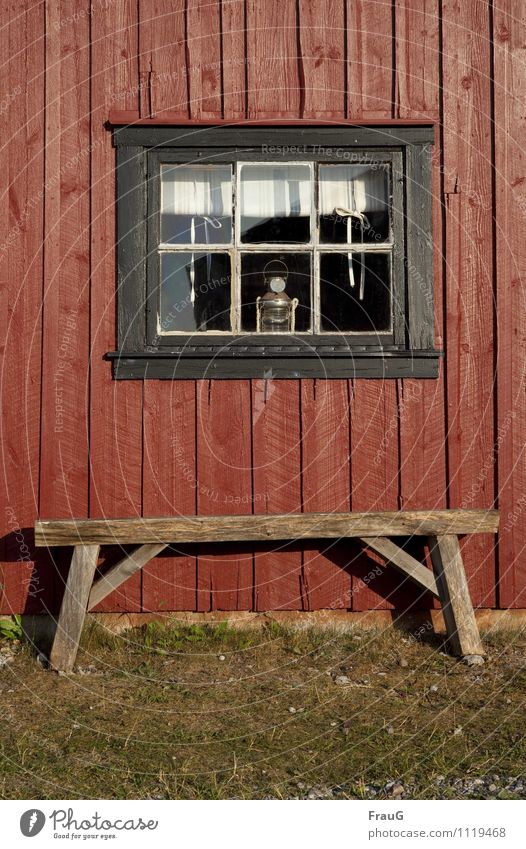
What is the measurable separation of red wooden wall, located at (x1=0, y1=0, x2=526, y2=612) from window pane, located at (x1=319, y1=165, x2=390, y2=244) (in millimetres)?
327

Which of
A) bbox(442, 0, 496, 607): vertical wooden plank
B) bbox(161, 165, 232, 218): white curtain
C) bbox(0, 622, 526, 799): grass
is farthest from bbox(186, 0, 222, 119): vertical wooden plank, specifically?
bbox(0, 622, 526, 799): grass

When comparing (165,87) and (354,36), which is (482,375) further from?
(165,87)

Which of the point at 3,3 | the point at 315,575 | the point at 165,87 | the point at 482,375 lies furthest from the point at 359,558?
the point at 3,3

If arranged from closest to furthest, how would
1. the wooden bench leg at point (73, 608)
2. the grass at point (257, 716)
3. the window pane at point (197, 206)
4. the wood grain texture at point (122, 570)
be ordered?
the grass at point (257, 716) → the wooden bench leg at point (73, 608) → the wood grain texture at point (122, 570) → the window pane at point (197, 206)

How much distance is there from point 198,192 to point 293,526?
2180mm

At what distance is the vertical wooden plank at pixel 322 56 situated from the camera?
544cm

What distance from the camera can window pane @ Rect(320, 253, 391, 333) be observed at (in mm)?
5473

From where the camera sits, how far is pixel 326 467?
17.8 feet

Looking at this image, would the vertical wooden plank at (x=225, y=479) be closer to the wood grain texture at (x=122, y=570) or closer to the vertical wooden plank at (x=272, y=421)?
the vertical wooden plank at (x=272, y=421)

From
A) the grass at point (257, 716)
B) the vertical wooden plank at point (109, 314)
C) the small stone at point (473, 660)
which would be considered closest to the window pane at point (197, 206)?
the vertical wooden plank at point (109, 314)

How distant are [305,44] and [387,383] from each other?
A: 217cm

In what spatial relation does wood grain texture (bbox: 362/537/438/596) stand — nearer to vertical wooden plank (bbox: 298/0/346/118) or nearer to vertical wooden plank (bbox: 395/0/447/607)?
vertical wooden plank (bbox: 395/0/447/607)

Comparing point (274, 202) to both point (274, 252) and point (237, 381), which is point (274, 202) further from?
point (237, 381)

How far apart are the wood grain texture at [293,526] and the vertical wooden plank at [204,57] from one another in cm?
252
